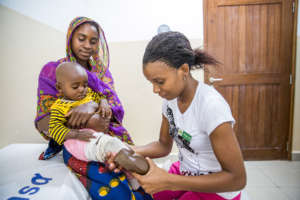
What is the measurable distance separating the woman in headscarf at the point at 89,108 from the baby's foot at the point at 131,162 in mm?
165

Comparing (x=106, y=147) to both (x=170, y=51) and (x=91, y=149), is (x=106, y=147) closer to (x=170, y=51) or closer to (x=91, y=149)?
(x=91, y=149)

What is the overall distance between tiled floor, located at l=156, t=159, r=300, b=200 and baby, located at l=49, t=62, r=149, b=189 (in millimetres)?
711

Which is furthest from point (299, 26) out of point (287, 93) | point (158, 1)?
point (158, 1)

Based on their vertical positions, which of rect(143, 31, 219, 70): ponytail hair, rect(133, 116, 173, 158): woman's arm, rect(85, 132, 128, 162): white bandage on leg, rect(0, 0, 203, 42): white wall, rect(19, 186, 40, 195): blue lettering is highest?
rect(0, 0, 203, 42): white wall

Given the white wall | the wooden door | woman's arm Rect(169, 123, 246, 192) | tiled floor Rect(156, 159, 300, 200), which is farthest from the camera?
the wooden door

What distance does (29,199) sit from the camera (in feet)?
2.64

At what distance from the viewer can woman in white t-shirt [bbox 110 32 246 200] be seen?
2.31 ft

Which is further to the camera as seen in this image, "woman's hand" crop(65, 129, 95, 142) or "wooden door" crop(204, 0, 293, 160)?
"wooden door" crop(204, 0, 293, 160)

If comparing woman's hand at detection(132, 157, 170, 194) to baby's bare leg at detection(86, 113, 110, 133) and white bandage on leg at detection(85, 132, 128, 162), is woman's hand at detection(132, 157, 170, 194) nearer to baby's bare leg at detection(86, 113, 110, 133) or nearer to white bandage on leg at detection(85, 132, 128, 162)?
white bandage on leg at detection(85, 132, 128, 162)

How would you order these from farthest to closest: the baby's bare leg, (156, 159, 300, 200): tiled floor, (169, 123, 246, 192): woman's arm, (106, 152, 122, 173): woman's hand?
(156, 159, 300, 200): tiled floor, the baby's bare leg, (106, 152, 122, 173): woman's hand, (169, 123, 246, 192): woman's arm

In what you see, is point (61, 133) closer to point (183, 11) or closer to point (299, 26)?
point (183, 11)

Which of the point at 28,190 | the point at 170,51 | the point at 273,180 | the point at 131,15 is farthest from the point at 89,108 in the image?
the point at 273,180

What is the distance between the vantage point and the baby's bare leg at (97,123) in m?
1.04

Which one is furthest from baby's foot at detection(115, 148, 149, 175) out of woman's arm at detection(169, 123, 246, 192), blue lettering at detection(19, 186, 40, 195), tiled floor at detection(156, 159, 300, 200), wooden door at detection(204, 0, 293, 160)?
wooden door at detection(204, 0, 293, 160)
